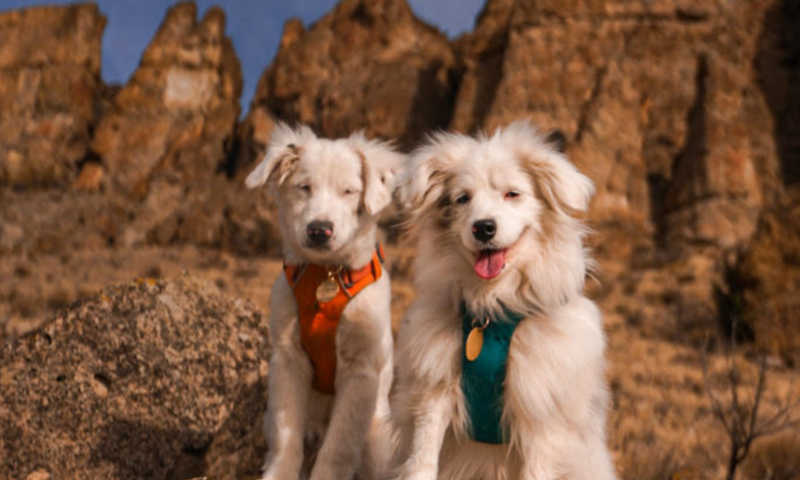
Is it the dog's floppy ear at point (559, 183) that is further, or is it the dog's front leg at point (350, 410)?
the dog's front leg at point (350, 410)

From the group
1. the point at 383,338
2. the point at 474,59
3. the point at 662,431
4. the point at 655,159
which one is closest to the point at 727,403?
the point at 662,431

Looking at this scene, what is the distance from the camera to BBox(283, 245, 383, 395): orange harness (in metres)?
3.72

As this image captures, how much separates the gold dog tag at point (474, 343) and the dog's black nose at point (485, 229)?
1.51 feet

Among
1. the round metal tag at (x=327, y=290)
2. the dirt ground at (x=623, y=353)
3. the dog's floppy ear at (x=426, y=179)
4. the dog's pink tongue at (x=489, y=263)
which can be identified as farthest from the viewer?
the dirt ground at (x=623, y=353)

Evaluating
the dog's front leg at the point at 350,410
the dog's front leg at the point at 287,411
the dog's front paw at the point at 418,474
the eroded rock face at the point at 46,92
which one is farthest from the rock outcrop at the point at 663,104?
the eroded rock face at the point at 46,92

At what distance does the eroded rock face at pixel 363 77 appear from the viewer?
3712 centimetres

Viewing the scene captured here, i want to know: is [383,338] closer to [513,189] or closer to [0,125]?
[513,189]

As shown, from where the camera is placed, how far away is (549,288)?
2969mm

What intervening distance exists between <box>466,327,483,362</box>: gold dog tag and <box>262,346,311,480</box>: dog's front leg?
1306mm

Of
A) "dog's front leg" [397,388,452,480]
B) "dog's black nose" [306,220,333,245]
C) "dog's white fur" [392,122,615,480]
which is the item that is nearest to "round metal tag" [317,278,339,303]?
"dog's black nose" [306,220,333,245]

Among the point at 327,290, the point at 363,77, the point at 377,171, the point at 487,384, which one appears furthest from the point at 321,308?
the point at 363,77

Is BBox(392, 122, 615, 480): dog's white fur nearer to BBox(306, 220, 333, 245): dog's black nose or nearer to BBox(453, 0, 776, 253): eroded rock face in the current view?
BBox(306, 220, 333, 245): dog's black nose

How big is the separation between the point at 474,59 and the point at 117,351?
109 ft

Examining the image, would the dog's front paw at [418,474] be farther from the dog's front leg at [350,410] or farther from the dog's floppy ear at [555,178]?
the dog's floppy ear at [555,178]
